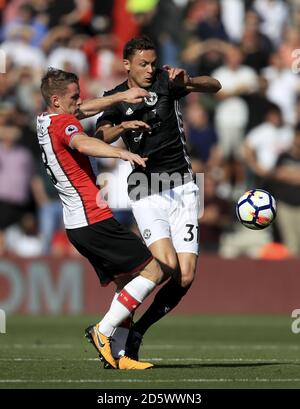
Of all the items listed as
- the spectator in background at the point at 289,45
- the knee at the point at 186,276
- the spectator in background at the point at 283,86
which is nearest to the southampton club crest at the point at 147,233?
the knee at the point at 186,276

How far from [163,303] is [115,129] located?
65.0 inches

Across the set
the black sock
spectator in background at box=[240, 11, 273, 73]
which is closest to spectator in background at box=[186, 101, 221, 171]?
spectator in background at box=[240, 11, 273, 73]

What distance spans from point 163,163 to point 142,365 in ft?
6.48

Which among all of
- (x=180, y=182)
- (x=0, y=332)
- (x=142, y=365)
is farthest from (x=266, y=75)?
(x=142, y=365)

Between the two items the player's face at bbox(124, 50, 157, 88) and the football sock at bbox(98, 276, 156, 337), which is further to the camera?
the player's face at bbox(124, 50, 157, 88)

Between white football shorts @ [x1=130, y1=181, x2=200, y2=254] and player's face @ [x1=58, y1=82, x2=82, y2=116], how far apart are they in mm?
1195

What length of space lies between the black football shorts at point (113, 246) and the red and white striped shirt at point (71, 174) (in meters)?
0.08

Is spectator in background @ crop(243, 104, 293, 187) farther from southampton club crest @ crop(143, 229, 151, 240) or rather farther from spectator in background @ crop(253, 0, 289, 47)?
southampton club crest @ crop(143, 229, 151, 240)

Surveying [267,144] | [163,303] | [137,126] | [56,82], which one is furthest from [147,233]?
[267,144]

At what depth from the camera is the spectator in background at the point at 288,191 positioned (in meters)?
17.5

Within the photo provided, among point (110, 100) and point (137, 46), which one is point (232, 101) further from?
point (110, 100)

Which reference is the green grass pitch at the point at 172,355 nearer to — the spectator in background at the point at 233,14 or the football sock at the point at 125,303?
the football sock at the point at 125,303

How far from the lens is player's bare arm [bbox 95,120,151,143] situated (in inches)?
361
